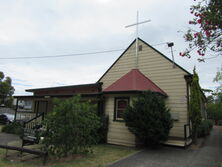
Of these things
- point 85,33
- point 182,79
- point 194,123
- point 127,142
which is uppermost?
point 85,33

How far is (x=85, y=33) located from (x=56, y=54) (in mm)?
4469

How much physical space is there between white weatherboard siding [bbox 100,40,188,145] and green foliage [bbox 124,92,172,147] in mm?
1030

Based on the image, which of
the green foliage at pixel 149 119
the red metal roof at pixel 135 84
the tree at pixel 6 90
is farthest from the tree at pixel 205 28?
the tree at pixel 6 90

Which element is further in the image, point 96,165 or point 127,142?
point 127,142

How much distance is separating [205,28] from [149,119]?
4.54m

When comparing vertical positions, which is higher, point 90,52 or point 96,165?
point 90,52

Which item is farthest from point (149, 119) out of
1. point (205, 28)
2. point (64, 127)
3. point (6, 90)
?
point (6, 90)

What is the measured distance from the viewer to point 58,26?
12039 millimetres

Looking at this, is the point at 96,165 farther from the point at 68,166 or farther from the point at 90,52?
the point at 90,52

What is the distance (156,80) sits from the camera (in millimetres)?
10016

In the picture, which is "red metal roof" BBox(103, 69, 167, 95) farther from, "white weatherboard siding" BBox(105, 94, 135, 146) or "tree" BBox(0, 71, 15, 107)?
"tree" BBox(0, 71, 15, 107)

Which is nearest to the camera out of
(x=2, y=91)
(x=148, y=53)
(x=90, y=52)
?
(x=148, y=53)

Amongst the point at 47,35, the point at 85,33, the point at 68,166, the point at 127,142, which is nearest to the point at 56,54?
the point at 47,35

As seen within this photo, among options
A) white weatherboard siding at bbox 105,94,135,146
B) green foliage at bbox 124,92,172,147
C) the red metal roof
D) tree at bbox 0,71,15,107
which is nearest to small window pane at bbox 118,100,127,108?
white weatherboard siding at bbox 105,94,135,146
